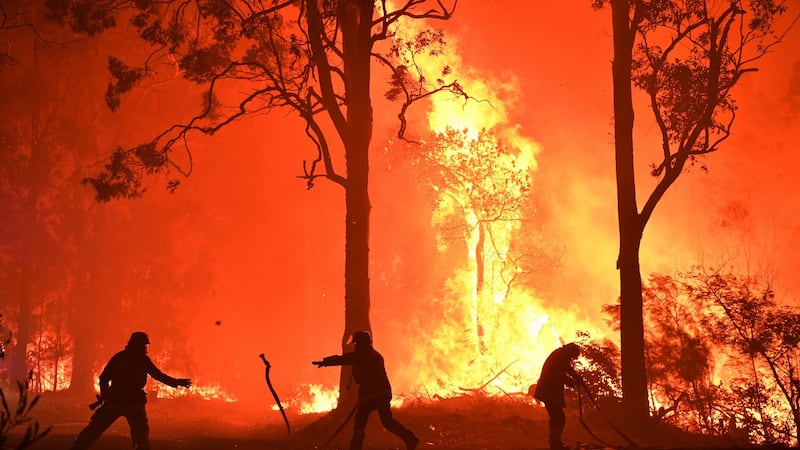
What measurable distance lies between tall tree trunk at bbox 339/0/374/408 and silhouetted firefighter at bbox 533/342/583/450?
18.9 feet

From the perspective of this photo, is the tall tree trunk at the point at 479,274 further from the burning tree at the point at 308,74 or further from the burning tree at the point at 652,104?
the burning tree at the point at 652,104

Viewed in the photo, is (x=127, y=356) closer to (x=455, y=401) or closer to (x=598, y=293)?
(x=455, y=401)

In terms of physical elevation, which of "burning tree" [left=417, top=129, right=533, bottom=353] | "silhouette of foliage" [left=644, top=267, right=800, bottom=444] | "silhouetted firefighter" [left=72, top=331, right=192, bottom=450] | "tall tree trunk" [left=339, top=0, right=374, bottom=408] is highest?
"burning tree" [left=417, top=129, right=533, bottom=353]

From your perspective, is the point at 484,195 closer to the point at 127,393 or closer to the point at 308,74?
the point at 308,74

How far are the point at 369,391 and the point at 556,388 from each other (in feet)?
10.9

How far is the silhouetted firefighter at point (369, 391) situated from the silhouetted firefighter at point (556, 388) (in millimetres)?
2531

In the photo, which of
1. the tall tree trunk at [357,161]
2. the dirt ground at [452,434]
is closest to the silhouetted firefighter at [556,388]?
the dirt ground at [452,434]

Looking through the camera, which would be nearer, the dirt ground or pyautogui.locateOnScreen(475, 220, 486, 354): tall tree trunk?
the dirt ground

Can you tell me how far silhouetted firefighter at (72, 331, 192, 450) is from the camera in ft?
37.2

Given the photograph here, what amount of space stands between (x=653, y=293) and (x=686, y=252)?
24.9 m

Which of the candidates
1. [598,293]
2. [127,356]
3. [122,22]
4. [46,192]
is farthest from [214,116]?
[598,293]

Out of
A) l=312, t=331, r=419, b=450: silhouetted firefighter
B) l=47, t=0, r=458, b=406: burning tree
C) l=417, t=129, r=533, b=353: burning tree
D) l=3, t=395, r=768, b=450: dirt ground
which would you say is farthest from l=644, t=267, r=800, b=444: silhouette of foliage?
l=417, t=129, r=533, b=353: burning tree

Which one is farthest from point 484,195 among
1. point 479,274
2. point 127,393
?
point 127,393

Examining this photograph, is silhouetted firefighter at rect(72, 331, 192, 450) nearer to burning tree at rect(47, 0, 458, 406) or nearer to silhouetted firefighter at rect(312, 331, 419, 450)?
silhouetted firefighter at rect(312, 331, 419, 450)
